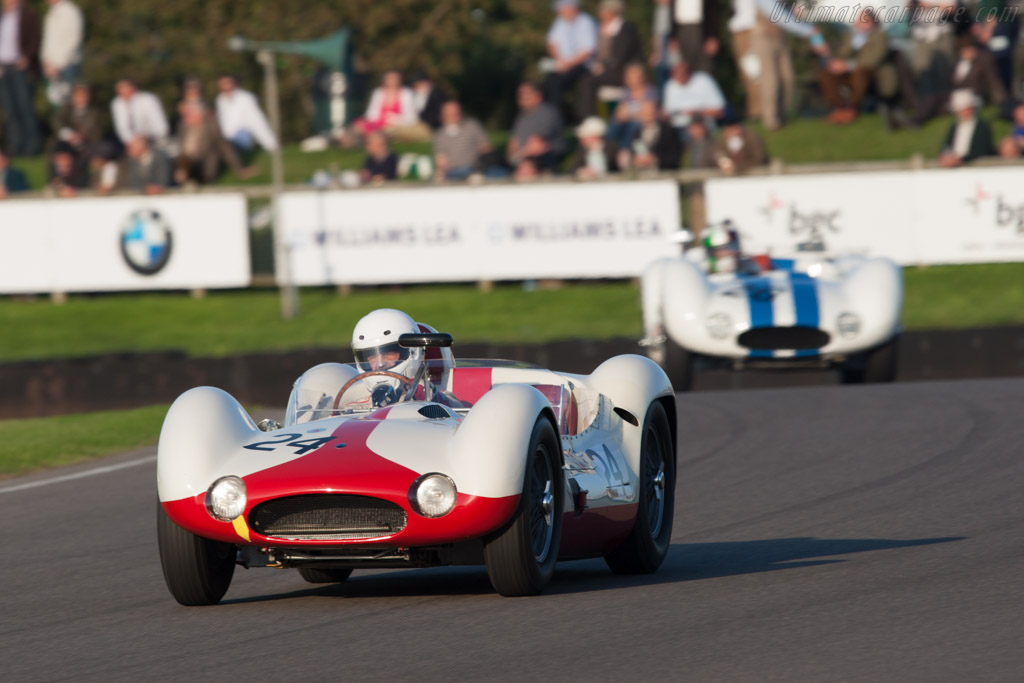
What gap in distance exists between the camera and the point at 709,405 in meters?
12.2

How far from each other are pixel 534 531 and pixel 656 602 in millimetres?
447

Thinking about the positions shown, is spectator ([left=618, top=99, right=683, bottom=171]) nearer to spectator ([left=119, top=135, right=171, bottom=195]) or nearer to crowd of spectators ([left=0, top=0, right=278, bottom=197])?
crowd of spectators ([left=0, top=0, right=278, bottom=197])

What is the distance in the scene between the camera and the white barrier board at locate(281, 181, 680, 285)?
708 inches

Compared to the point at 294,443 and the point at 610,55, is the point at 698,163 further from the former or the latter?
the point at 294,443

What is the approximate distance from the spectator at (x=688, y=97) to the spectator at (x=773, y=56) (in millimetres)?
1060

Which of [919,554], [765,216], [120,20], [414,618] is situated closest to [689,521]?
[919,554]

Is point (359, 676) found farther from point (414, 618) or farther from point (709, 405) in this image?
point (709, 405)

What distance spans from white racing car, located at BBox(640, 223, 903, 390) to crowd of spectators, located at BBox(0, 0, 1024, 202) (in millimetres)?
4603

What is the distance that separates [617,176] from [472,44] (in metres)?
12.7

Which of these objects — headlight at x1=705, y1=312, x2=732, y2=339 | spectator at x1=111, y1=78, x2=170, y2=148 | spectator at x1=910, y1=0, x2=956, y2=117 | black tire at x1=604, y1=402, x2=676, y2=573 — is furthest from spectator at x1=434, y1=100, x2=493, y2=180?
black tire at x1=604, y1=402, x2=676, y2=573

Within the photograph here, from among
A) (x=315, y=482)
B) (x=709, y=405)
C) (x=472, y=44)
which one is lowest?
(x=709, y=405)

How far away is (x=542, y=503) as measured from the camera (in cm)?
562

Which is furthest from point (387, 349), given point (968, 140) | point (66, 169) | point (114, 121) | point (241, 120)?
point (241, 120)

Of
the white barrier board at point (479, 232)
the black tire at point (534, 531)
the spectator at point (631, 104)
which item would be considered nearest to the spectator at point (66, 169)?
the white barrier board at point (479, 232)
